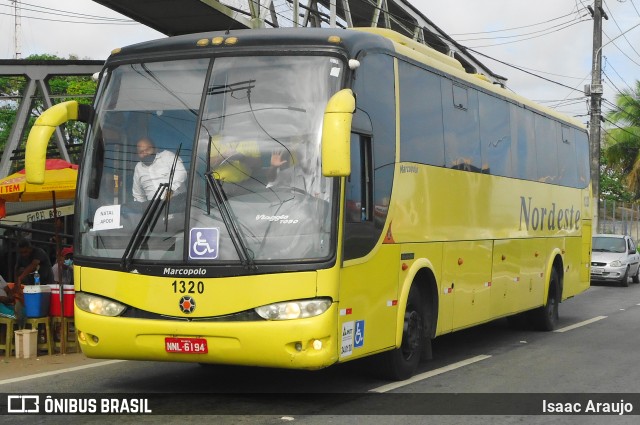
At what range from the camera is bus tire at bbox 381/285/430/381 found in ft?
33.1

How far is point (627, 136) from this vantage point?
1940 inches

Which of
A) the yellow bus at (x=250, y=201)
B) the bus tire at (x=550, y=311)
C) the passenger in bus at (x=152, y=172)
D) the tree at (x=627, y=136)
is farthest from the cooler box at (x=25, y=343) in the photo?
the tree at (x=627, y=136)

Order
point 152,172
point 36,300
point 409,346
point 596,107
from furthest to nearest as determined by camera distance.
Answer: point 596,107 → point 36,300 → point 409,346 → point 152,172

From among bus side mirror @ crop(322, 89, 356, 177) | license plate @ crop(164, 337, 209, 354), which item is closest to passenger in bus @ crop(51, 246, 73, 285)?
license plate @ crop(164, 337, 209, 354)

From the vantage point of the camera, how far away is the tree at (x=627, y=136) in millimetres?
48812

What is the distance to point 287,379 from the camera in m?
10.4

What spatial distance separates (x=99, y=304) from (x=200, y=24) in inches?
655

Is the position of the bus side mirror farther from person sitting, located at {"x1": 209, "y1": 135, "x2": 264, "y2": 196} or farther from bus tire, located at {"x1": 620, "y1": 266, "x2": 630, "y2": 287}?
bus tire, located at {"x1": 620, "y1": 266, "x2": 630, "y2": 287}

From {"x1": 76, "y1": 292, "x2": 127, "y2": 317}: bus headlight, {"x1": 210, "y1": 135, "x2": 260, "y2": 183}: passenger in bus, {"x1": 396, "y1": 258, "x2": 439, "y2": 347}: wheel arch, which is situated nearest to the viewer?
{"x1": 210, "y1": 135, "x2": 260, "y2": 183}: passenger in bus

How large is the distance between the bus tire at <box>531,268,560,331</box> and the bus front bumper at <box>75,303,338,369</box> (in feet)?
27.1

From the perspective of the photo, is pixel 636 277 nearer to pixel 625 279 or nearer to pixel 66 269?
pixel 625 279

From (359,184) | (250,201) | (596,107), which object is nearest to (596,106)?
(596,107)

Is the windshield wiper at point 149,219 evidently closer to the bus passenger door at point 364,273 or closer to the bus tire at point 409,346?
the bus passenger door at point 364,273

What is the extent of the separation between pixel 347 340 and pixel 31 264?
21.7 feet
